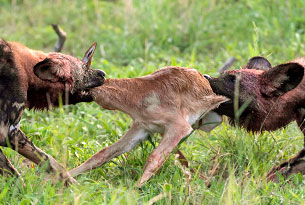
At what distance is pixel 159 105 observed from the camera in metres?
5.16

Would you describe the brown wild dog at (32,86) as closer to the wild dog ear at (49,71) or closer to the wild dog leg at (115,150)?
the wild dog ear at (49,71)

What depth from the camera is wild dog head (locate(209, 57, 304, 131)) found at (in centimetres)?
544

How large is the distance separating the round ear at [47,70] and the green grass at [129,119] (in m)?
0.39

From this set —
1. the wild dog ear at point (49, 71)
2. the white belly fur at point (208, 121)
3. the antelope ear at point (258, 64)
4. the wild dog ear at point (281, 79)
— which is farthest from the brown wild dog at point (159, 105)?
the antelope ear at point (258, 64)

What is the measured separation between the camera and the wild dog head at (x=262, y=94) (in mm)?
5438

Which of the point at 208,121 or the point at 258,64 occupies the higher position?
the point at 258,64

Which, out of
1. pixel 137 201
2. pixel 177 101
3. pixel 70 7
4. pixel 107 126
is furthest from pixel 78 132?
pixel 70 7

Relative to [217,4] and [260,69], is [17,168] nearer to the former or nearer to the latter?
[260,69]

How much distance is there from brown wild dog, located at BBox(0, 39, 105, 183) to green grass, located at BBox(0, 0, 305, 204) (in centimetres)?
19

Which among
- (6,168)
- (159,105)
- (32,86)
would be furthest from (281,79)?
(6,168)

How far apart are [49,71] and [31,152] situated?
2.45 feet

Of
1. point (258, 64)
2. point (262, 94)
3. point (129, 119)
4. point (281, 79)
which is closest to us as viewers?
point (281, 79)

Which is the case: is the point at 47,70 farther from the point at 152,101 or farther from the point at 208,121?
the point at 208,121

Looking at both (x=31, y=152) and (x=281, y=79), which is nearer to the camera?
(x=31, y=152)
